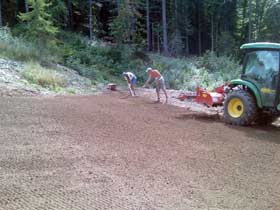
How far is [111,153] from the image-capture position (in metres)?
6.32

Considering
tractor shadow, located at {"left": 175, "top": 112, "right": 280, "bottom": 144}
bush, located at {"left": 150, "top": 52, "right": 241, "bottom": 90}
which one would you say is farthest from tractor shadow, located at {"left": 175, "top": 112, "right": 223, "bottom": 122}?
bush, located at {"left": 150, "top": 52, "right": 241, "bottom": 90}

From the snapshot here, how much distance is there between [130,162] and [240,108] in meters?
4.86

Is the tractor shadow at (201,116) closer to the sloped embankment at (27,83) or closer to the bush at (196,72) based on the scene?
the sloped embankment at (27,83)

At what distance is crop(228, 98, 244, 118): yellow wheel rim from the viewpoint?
9773 millimetres

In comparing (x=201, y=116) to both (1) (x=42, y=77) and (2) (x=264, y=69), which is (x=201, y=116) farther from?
(1) (x=42, y=77)

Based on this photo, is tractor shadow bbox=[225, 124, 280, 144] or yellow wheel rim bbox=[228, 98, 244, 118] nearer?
tractor shadow bbox=[225, 124, 280, 144]

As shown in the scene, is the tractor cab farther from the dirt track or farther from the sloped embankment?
the sloped embankment

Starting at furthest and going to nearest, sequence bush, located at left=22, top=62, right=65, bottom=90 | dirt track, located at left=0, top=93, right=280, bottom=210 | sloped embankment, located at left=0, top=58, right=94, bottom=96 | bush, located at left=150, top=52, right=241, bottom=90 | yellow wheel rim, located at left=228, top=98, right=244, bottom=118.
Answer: bush, located at left=150, top=52, right=241, bottom=90 → bush, located at left=22, top=62, right=65, bottom=90 → sloped embankment, located at left=0, top=58, right=94, bottom=96 → yellow wheel rim, located at left=228, top=98, right=244, bottom=118 → dirt track, located at left=0, top=93, right=280, bottom=210

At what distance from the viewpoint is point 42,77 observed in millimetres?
14156

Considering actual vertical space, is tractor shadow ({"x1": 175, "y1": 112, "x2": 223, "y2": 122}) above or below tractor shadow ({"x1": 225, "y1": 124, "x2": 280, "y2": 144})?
above

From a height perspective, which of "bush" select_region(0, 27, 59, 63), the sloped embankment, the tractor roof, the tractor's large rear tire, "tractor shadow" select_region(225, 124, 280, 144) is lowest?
"tractor shadow" select_region(225, 124, 280, 144)

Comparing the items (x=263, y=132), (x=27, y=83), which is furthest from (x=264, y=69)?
(x=27, y=83)

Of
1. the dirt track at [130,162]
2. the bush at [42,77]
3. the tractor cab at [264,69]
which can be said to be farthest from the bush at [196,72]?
the dirt track at [130,162]

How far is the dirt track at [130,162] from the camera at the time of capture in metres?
4.48
